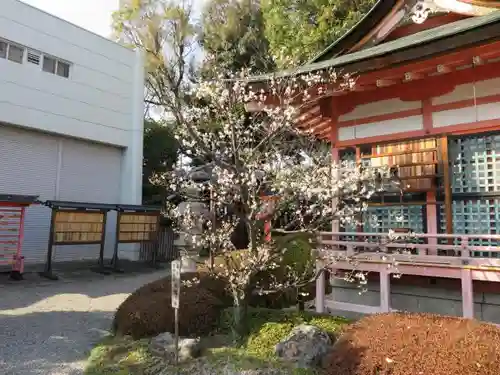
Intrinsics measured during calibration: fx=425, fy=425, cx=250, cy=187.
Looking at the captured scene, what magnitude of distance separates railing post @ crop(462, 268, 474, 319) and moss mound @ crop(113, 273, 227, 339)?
3.77m

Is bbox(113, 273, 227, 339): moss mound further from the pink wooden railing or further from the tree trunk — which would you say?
the pink wooden railing

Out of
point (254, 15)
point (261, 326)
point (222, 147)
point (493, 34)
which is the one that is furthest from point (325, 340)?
point (254, 15)

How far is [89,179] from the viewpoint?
18141 millimetres

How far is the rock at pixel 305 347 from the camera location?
525 cm

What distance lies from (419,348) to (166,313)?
411 cm

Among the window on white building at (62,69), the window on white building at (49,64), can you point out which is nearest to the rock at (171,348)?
the window on white building at (49,64)

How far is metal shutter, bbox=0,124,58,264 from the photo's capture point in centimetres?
1563

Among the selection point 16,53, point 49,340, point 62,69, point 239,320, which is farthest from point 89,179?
point 239,320

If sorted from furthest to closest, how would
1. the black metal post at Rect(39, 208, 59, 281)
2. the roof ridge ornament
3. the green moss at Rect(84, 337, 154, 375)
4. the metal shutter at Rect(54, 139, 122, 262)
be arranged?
Result: the metal shutter at Rect(54, 139, 122, 262) < the black metal post at Rect(39, 208, 59, 281) < the roof ridge ornament < the green moss at Rect(84, 337, 154, 375)

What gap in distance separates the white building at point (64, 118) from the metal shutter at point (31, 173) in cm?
3

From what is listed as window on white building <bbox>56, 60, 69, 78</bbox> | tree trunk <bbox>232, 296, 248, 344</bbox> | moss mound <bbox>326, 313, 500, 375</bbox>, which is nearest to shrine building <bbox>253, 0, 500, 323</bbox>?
tree trunk <bbox>232, 296, 248, 344</bbox>

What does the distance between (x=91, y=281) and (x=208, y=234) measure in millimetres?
8745

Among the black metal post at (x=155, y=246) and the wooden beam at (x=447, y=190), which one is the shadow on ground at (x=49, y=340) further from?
the black metal post at (x=155, y=246)

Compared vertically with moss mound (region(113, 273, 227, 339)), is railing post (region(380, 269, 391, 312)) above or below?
above
